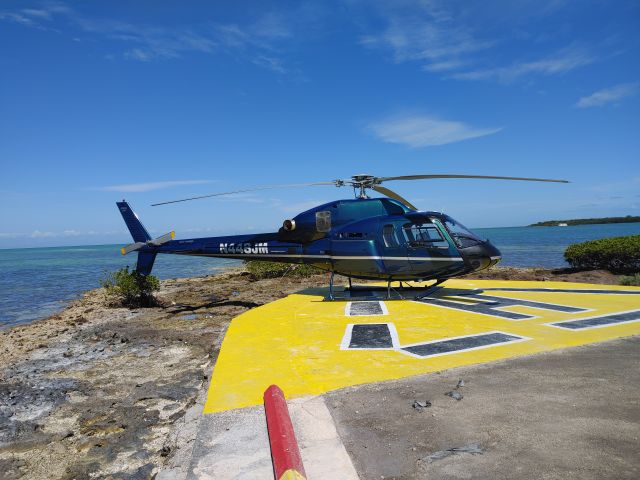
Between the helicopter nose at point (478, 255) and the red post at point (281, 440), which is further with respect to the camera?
the helicopter nose at point (478, 255)

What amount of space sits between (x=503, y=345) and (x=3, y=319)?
1921cm

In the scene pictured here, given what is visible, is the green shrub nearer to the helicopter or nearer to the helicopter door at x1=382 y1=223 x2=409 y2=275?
the helicopter

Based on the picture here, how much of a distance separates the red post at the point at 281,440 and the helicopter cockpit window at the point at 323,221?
786 centimetres

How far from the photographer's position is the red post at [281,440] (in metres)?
3.21

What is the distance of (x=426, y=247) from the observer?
11.3m

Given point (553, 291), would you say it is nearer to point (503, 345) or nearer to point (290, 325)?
point (503, 345)

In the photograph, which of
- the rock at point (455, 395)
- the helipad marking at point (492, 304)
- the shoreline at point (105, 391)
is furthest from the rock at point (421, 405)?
the helipad marking at point (492, 304)

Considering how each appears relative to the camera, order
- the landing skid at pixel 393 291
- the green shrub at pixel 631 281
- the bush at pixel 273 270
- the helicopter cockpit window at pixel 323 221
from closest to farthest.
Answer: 1. the landing skid at pixel 393 291
2. the helicopter cockpit window at pixel 323 221
3. the green shrub at pixel 631 281
4. the bush at pixel 273 270

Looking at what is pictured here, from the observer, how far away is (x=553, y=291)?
12.5 meters

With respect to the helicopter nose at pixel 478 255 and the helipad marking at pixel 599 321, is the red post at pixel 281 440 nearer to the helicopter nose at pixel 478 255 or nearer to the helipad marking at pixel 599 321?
the helipad marking at pixel 599 321

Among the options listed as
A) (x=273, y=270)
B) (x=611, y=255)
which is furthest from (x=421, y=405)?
(x=273, y=270)

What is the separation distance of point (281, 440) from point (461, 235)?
29.6 ft

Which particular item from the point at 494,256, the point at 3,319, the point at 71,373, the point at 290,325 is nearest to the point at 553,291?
the point at 494,256

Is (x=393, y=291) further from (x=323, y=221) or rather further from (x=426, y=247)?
(x=323, y=221)
